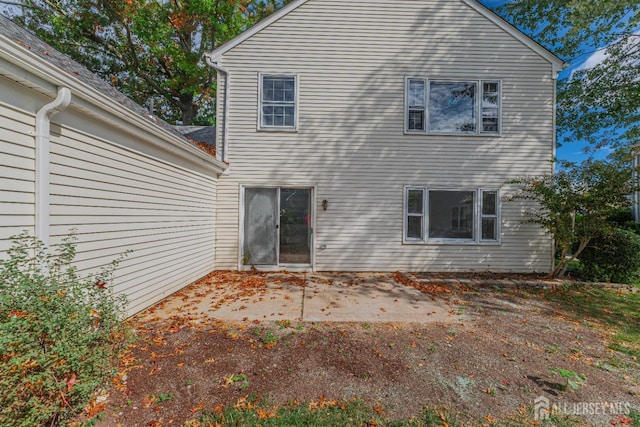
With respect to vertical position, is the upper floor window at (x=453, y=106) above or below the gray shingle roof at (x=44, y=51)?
above

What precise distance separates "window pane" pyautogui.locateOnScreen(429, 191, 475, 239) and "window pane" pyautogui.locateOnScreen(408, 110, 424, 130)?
179 centimetres

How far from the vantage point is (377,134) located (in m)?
6.95

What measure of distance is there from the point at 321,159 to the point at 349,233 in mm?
2081

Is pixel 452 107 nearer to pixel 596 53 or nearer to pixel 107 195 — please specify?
pixel 107 195

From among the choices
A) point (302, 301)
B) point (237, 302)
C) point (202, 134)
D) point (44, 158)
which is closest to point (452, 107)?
point (302, 301)

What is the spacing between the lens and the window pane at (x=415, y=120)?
22.9 feet

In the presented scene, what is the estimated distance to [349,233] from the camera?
271 inches

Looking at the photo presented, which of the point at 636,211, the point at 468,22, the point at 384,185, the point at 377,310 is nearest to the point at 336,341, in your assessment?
the point at 377,310

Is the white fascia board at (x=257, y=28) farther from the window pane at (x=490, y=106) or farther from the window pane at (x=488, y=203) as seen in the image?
the window pane at (x=488, y=203)

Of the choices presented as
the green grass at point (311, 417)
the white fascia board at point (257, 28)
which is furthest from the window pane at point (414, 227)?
the white fascia board at point (257, 28)

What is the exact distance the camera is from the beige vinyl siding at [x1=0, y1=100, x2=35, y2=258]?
2238 millimetres

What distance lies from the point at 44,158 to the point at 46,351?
184 centimetres

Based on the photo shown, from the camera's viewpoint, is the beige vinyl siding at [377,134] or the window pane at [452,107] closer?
the beige vinyl siding at [377,134]

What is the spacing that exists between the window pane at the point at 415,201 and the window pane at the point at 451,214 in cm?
24
